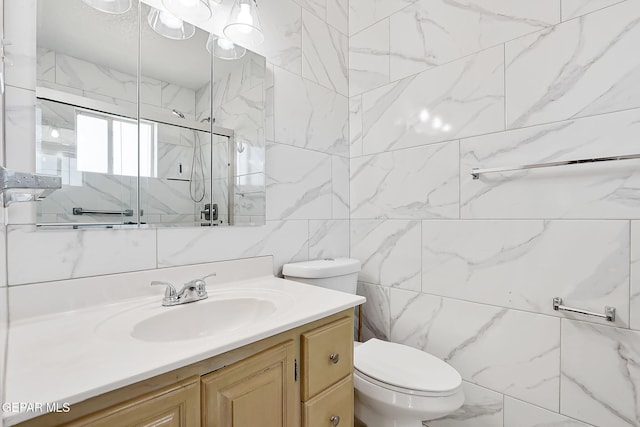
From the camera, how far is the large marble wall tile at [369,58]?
175 centimetres

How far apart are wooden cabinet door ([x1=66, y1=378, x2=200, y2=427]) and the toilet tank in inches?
31.7

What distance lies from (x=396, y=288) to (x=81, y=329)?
138 centimetres

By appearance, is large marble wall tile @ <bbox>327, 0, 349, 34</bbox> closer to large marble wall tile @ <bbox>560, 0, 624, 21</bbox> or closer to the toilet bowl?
large marble wall tile @ <bbox>560, 0, 624, 21</bbox>

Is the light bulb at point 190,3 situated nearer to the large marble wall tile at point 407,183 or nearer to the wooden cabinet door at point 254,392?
the large marble wall tile at point 407,183

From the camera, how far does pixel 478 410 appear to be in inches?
54.9

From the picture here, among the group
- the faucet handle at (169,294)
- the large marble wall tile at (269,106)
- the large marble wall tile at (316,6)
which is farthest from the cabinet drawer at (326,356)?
the large marble wall tile at (316,6)

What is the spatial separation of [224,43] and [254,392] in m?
1.35

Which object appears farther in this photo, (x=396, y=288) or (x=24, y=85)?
(x=396, y=288)

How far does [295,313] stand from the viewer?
0.92 m

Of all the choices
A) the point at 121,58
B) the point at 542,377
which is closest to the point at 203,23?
the point at 121,58

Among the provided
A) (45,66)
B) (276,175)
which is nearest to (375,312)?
(276,175)

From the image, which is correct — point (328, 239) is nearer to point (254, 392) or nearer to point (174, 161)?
point (174, 161)

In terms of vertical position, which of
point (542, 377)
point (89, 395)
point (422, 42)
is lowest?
point (542, 377)

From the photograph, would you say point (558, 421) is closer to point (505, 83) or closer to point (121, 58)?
point (505, 83)
